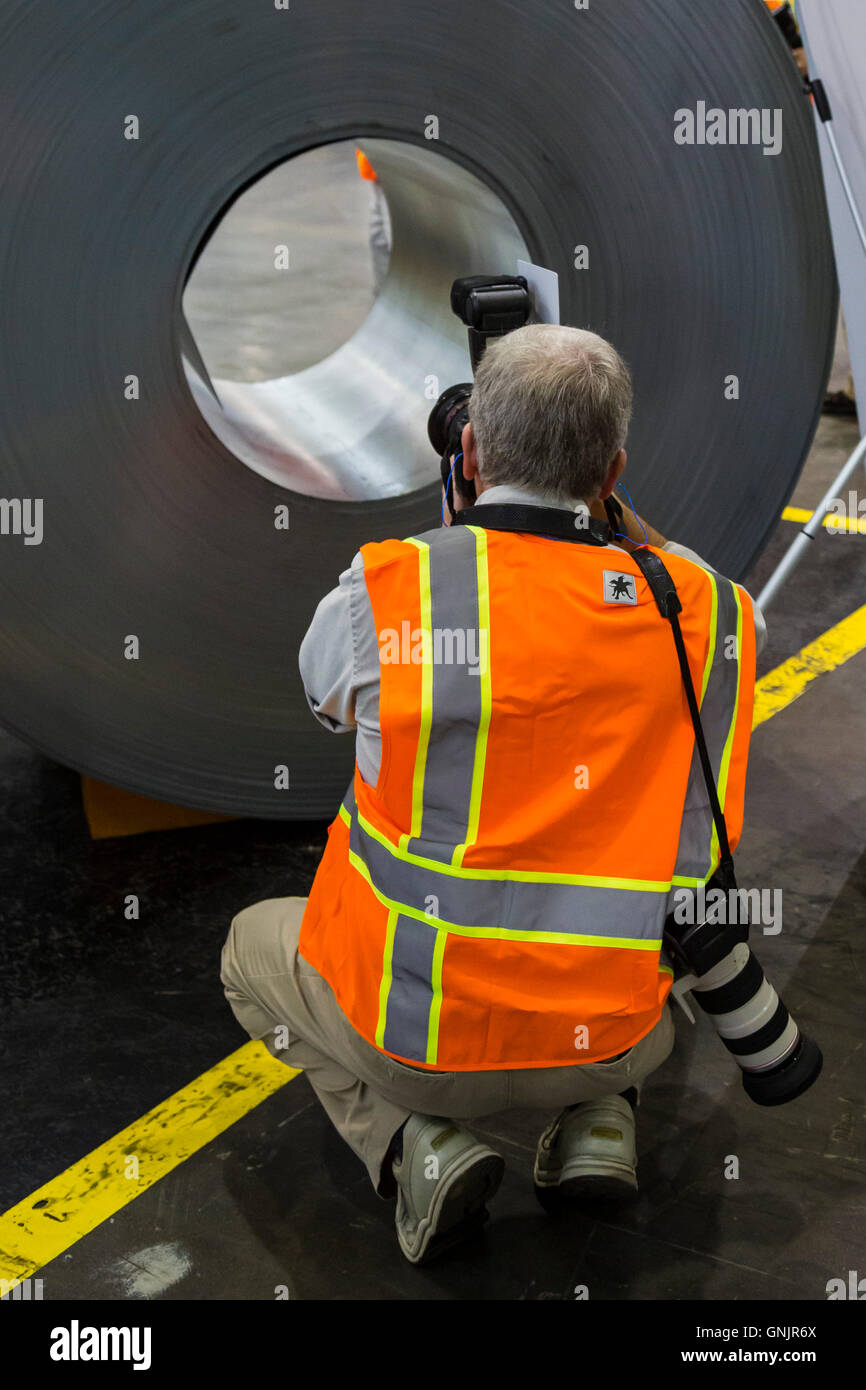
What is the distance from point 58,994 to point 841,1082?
1353 millimetres

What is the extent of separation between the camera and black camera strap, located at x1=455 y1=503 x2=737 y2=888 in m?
1.75

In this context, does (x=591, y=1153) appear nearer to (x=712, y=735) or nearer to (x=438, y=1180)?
(x=438, y=1180)

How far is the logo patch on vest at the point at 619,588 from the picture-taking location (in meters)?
1.74

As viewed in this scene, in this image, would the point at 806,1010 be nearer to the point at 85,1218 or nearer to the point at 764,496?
the point at 764,496

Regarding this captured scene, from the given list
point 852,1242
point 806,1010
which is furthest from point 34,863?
point 852,1242

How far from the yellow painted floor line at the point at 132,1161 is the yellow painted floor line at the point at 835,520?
273cm

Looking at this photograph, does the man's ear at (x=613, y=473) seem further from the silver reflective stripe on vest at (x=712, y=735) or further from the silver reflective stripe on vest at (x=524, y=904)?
the silver reflective stripe on vest at (x=524, y=904)

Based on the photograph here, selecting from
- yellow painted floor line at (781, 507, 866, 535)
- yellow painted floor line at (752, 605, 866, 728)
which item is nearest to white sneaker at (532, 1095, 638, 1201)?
yellow painted floor line at (752, 605, 866, 728)

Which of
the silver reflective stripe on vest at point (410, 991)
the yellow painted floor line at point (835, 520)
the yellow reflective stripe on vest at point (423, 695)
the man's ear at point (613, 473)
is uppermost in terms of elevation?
the man's ear at point (613, 473)

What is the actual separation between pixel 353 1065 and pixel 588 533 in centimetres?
81

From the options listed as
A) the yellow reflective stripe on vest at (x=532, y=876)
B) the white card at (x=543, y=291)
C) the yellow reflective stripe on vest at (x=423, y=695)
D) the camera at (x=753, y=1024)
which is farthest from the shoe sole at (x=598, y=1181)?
the white card at (x=543, y=291)

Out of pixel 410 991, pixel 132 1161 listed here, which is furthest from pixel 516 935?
pixel 132 1161

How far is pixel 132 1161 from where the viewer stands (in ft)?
7.29
